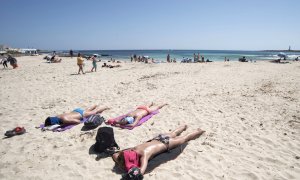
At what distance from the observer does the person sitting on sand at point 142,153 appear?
419 cm

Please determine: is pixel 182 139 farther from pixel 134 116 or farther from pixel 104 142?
pixel 134 116

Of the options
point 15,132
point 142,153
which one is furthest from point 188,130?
point 15,132

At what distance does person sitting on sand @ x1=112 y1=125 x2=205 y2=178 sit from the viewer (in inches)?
165

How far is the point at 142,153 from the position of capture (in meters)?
4.45

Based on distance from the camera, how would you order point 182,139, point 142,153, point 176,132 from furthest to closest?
point 176,132 < point 182,139 < point 142,153

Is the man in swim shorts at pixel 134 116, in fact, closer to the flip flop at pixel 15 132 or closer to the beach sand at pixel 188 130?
the beach sand at pixel 188 130

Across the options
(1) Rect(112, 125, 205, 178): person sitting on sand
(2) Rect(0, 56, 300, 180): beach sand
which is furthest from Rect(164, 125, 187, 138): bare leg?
(2) Rect(0, 56, 300, 180): beach sand

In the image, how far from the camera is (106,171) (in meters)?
4.41

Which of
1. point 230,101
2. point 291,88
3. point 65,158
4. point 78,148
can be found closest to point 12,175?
point 65,158

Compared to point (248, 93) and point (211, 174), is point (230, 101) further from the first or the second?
point (211, 174)

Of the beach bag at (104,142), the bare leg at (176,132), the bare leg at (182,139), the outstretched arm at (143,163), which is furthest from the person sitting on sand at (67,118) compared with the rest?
the bare leg at (182,139)

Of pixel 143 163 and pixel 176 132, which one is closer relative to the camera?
pixel 143 163

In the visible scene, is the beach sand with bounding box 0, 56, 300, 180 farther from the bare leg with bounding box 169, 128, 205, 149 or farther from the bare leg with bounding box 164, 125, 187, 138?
the bare leg with bounding box 164, 125, 187, 138

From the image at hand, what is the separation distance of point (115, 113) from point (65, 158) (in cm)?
321
